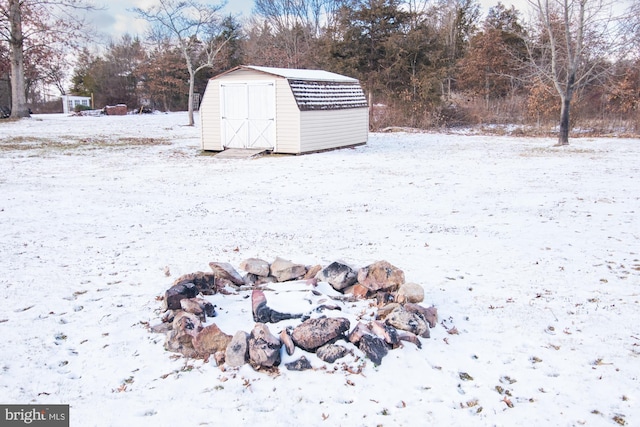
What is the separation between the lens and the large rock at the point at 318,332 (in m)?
3.40

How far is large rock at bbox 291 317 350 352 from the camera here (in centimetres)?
340

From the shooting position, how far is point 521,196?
8664 millimetres

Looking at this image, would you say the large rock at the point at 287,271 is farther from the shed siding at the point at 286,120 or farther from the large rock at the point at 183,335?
the shed siding at the point at 286,120

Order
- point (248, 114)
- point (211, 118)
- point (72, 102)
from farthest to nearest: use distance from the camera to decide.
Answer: point (72, 102)
point (211, 118)
point (248, 114)

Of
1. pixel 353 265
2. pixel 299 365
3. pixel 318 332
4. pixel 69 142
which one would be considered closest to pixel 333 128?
pixel 69 142

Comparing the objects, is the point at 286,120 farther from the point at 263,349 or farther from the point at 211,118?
the point at 263,349

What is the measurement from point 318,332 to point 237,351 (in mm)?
543

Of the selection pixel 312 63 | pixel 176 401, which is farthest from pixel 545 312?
pixel 312 63

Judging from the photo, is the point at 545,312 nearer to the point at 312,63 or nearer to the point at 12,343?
the point at 12,343

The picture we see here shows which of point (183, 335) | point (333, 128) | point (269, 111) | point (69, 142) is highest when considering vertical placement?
point (269, 111)

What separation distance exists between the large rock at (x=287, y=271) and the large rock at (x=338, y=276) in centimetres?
20

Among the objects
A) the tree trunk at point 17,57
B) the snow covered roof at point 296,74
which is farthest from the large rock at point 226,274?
the tree trunk at point 17,57

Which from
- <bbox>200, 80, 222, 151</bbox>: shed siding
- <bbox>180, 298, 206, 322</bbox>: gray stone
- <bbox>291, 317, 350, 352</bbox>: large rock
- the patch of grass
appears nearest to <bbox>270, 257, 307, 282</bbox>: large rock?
<bbox>180, 298, 206, 322</bbox>: gray stone

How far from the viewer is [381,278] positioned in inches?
168
